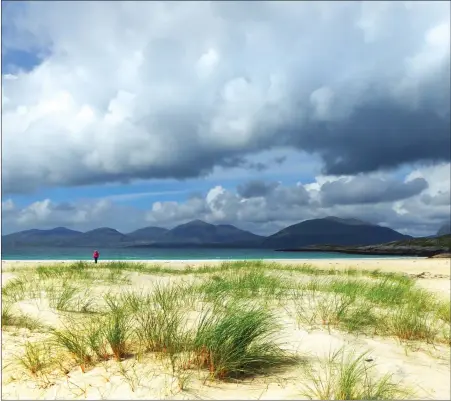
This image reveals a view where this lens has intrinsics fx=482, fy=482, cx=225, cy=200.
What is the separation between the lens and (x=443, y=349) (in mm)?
5285

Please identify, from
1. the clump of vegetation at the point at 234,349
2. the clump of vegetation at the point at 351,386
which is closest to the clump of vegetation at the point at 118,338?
the clump of vegetation at the point at 234,349

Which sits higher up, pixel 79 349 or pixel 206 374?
pixel 79 349

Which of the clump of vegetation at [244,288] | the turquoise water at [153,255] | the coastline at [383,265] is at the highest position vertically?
the clump of vegetation at [244,288]

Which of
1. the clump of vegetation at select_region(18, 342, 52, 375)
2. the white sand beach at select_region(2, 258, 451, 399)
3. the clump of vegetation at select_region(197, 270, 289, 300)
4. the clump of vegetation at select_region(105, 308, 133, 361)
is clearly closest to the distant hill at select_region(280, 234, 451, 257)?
the clump of vegetation at select_region(197, 270, 289, 300)

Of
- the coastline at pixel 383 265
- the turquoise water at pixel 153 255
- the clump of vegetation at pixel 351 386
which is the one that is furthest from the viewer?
the turquoise water at pixel 153 255

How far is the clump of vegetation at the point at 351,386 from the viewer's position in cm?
354

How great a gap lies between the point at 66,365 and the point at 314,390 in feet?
6.99

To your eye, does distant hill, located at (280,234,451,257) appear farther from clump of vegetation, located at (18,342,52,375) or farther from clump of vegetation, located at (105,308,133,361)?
clump of vegetation, located at (18,342,52,375)

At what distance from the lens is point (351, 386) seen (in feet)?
11.6

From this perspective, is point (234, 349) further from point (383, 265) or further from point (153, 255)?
point (153, 255)

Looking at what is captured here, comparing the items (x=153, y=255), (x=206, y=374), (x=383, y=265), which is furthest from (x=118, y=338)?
(x=153, y=255)

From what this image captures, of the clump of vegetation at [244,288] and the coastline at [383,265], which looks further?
the coastline at [383,265]

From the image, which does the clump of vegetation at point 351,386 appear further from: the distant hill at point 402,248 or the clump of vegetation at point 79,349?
the distant hill at point 402,248

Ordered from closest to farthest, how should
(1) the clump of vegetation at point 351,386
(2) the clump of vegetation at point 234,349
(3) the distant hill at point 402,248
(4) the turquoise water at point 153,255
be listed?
(1) the clump of vegetation at point 351,386
(2) the clump of vegetation at point 234,349
(3) the distant hill at point 402,248
(4) the turquoise water at point 153,255
